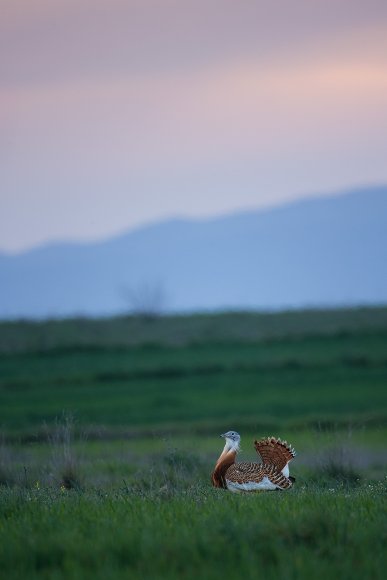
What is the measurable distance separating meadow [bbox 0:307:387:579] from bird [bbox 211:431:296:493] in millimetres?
276

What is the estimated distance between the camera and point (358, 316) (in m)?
56.0

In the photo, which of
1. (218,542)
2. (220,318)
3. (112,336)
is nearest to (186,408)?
(112,336)

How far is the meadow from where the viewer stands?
28.2 feet

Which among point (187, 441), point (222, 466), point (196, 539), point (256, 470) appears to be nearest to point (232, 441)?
point (222, 466)

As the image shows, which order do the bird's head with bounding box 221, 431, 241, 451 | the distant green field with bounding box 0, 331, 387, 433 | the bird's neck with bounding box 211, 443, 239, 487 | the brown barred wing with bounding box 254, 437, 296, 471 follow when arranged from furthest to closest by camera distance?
the distant green field with bounding box 0, 331, 387, 433 < the brown barred wing with bounding box 254, 437, 296, 471 < the bird's head with bounding box 221, 431, 241, 451 < the bird's neck with bounding box 211, 443, 239, 487

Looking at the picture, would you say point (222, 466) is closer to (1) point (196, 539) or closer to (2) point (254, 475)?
(2) point (254, 475)

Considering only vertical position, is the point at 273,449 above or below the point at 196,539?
above

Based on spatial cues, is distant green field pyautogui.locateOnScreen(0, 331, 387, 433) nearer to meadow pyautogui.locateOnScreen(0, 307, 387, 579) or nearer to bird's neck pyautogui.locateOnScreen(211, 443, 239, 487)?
meadow pyautogui.locateOnScreen(0, 307, 387, 579)

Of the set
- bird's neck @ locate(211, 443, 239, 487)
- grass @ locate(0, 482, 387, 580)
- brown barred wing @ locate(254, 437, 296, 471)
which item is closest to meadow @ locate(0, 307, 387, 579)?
grass @ locate(0, 482, 387, 580)

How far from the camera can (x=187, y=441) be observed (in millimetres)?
26203

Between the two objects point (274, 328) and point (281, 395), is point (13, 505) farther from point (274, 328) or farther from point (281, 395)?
point (274, 328)

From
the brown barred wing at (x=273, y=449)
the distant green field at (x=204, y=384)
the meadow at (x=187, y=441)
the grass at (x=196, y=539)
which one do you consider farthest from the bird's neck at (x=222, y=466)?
the distant green field at (x=204, y=384)

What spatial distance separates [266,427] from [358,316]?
90.1ft

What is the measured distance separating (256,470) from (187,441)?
1395cm
